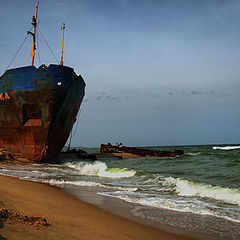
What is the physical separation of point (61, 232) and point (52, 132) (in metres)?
12.1

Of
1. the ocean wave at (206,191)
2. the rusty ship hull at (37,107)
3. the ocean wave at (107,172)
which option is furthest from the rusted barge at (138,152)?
the ocean wave at (206,191)

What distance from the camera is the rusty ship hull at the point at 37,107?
1395 cm

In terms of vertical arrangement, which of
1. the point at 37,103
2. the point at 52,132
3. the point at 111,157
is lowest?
the point at 111,157

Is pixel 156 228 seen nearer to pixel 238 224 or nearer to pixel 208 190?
pixel 238 224

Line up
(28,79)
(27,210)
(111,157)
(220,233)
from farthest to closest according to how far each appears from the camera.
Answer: (111,157) → (28,79) → (27,210) → (220,233)

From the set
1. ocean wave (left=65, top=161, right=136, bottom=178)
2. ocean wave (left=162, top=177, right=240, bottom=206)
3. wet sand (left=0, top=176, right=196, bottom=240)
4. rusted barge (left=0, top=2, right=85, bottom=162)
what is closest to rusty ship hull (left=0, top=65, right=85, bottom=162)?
rusted barge (left=0, top=2, right=85, bottom=162)

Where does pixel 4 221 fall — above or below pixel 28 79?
below

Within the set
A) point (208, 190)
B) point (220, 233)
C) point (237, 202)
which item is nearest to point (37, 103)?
point (208, 190)

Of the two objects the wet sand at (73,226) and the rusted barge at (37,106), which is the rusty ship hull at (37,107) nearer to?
the rusted barge at (37,106)

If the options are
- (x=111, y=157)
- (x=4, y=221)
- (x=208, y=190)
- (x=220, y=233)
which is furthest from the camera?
(x=111, y=157)

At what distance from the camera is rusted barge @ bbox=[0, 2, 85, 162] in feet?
45.8

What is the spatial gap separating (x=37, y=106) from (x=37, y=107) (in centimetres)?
6

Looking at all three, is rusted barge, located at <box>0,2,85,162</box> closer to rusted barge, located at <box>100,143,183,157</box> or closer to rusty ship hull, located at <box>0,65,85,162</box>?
rusty ship hull, located at <box>0,65,85,162</box>

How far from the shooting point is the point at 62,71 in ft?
46.5
